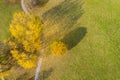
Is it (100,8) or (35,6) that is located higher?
(35,6)

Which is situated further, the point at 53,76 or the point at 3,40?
the point at 3,40

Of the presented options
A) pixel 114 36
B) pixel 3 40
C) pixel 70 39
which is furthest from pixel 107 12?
pixel 3 40

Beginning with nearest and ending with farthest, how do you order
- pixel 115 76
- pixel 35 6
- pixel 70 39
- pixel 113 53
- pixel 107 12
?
pixel 115 76 < pixel 113 53 < pixel 70 39 < pixel 107 12 < pixel 35 6

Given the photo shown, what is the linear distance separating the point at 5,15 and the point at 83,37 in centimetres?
1586

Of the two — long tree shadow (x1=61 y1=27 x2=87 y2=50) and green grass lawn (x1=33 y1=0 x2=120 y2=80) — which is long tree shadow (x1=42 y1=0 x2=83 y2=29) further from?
long tree shadow (x1=61 y1=27 x2=87 y2=50)

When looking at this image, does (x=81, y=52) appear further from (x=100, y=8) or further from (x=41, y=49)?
(x=100, y=8)

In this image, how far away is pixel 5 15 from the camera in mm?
48000

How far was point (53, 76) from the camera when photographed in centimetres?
3678

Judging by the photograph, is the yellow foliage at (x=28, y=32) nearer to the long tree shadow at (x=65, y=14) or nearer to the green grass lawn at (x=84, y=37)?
the green grass lawn at (x=84, y=37)

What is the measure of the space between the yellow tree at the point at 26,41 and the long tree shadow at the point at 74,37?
4692 mm

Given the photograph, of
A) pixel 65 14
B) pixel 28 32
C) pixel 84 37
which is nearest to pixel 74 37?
pixel 84 37

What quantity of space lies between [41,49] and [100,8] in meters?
12.9

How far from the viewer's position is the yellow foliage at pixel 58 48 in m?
38.5

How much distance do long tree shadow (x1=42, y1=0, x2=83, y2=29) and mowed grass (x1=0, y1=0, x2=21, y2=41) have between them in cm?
633
